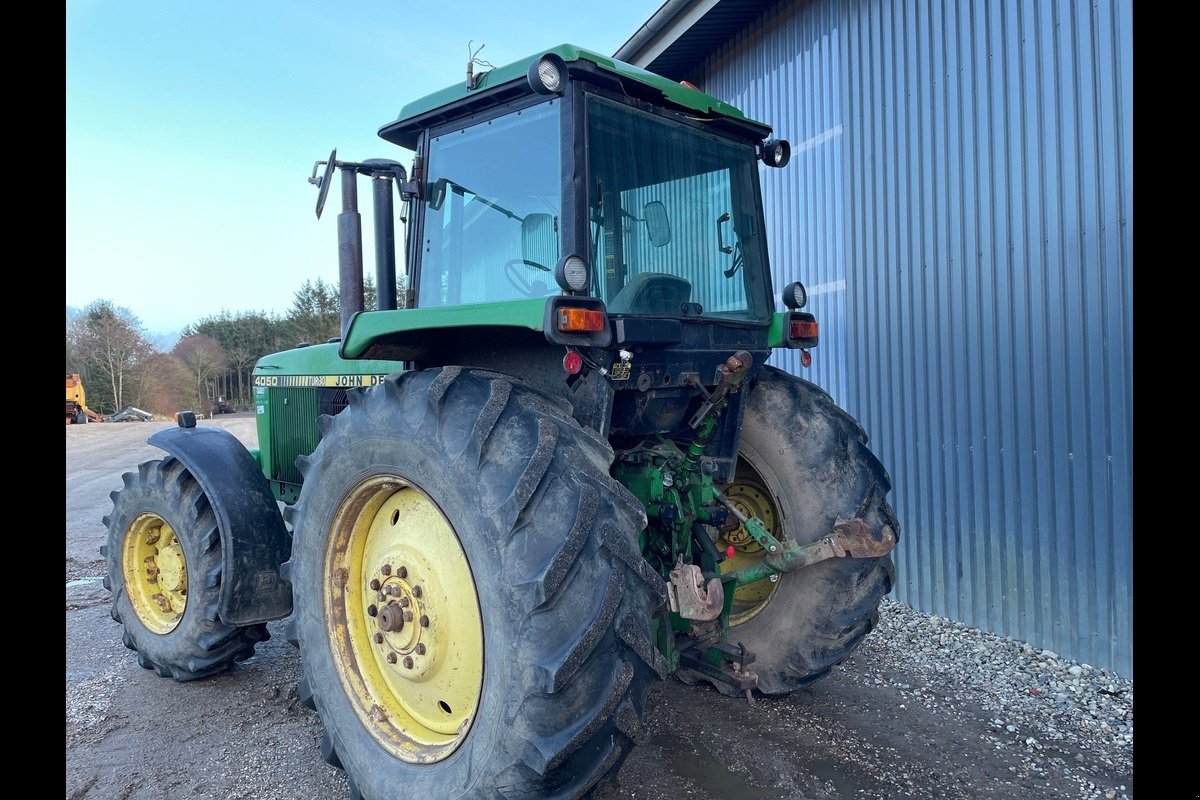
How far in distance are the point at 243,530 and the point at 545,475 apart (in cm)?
207

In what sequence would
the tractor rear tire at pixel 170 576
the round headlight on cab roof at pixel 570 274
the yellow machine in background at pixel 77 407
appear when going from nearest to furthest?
the round headlight on cab roof at pixel 570 274
the tractor rear tire at pixel 170 576
the yellow machine in background at pixel 77 407

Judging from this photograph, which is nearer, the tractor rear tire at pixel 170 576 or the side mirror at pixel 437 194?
the side mirror at pixel 437 194

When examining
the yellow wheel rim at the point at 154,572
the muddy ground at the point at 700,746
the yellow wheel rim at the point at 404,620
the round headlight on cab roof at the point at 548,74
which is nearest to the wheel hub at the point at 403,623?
the yellow wheel rim at the point at 404,620

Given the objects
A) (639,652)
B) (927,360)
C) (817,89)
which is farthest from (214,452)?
(817,89)

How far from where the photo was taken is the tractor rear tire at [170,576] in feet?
11.7

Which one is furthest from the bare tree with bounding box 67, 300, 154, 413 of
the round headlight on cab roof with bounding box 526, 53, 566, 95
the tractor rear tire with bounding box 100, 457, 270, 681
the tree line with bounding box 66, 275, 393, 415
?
the round headlight on cab roof with bounding box 526, 53, 566, 95

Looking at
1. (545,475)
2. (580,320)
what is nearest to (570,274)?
(580,320)

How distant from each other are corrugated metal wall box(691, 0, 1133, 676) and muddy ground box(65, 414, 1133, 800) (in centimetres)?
100

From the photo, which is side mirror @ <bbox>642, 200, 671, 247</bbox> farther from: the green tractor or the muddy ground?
the muddy ground

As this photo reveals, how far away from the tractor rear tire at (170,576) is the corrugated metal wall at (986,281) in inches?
156

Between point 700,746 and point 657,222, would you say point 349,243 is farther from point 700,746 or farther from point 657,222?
point 700,746

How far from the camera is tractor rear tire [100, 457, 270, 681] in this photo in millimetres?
3574

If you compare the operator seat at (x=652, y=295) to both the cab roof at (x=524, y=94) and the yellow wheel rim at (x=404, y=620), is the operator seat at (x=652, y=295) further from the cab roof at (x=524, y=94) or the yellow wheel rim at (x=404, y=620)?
the yellow wheel rim at (x=404, y=620)

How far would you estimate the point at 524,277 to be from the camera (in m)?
2.71
